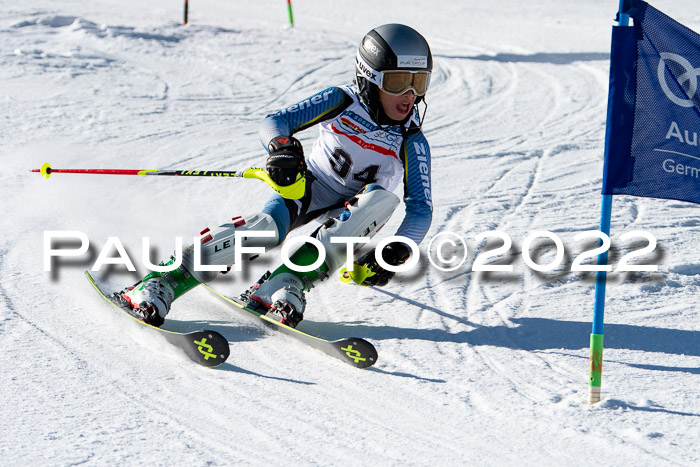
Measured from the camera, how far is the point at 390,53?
15.0 ft

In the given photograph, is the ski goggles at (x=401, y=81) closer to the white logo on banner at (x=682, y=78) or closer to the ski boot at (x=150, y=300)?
the white logo on banner at (x=682, y=78)

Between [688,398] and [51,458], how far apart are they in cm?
275

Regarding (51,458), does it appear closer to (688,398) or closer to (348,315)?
(348,315)

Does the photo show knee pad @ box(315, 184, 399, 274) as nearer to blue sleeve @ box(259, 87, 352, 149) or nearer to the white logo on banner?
blue sleeve @ box(259, 87, 352, 149)

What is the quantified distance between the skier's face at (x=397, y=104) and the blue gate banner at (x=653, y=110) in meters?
1.51

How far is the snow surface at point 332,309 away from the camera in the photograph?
3.35 m

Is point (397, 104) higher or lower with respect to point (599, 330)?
higher

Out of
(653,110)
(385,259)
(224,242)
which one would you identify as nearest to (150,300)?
(224,242)

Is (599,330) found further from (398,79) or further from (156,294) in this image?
(156,294)

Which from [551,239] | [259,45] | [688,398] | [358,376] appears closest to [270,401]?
[358,376]

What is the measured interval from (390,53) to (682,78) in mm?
1643

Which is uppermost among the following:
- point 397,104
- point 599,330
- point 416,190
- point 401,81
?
point 401,81

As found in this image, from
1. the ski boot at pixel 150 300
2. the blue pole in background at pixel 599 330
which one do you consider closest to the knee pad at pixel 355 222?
the ski boot at pixel 150 300

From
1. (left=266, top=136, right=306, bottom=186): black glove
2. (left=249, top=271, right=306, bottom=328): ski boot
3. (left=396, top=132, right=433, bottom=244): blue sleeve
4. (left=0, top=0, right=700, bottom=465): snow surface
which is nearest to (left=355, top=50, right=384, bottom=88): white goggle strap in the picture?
(left=396, top=132, right=433, bottom=244): blue sleeve
